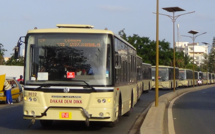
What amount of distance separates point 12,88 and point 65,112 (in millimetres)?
14803

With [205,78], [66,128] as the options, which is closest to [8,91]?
[66,128]

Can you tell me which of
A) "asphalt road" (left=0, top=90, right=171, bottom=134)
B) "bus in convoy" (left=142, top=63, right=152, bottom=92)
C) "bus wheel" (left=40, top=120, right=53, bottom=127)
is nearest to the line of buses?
"asphalt road" (left=0, top=90, right=171, bottom=134)

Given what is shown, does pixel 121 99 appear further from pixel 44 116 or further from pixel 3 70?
pixel 3 70

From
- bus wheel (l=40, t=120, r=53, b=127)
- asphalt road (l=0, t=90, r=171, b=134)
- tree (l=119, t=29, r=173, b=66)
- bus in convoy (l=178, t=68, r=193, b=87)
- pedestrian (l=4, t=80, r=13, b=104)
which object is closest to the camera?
asphalt road (l=0, t=90, r=171, b=134)

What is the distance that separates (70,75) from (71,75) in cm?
3

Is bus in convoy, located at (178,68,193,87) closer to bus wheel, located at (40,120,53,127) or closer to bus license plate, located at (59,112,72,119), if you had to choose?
bus wheel, located at (40,120,53,127)

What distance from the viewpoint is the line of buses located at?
12.5 metres

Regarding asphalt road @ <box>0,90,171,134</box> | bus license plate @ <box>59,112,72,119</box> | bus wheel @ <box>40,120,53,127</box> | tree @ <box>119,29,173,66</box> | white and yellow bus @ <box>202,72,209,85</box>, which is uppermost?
tree @ <box>119,29,173,66</box>

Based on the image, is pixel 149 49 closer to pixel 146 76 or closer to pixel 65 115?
pixel 146 76

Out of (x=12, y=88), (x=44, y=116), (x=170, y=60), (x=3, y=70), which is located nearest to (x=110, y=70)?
(x=44, y=116)

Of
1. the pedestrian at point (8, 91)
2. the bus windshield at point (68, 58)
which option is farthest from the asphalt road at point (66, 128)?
the pedestrian at point (8, 91)

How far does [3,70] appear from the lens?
5059 cm

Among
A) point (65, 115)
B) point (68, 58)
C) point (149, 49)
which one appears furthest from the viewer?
point (149, 49)

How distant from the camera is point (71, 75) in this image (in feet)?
41.6
